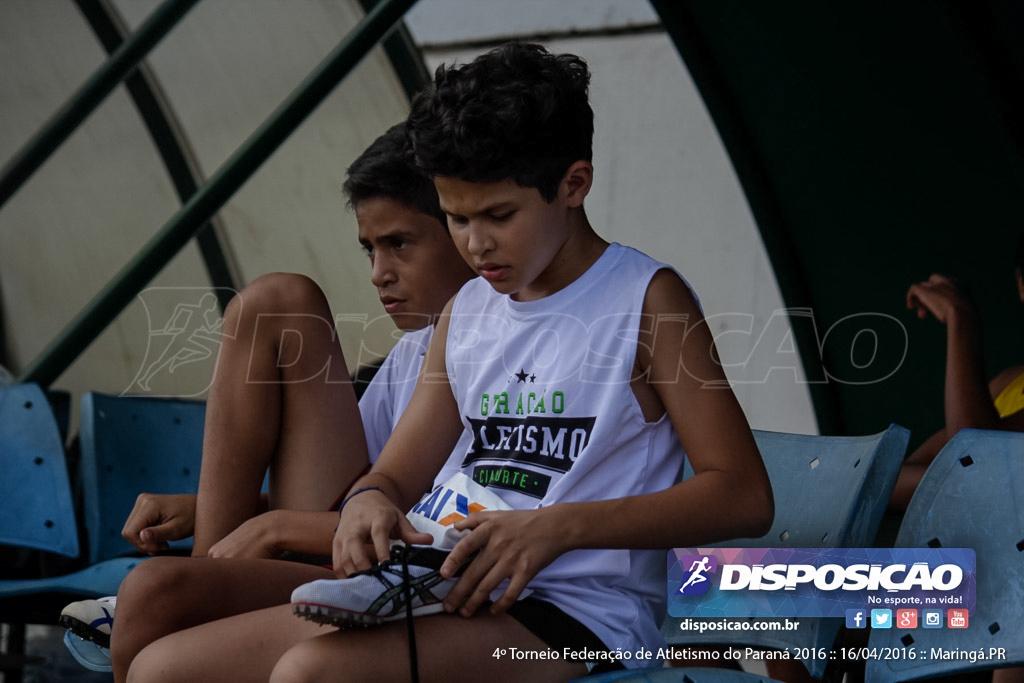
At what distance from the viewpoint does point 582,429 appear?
1.42 m

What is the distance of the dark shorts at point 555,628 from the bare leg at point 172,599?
297 mm

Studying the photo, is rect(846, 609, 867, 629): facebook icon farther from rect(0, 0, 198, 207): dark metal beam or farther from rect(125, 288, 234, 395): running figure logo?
rect(125, 288, 234, 395): running figure logo

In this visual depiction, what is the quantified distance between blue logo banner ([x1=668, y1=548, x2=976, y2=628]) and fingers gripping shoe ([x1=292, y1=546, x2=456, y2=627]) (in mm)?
372

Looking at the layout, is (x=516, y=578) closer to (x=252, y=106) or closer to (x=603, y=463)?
(x=603, y=463)

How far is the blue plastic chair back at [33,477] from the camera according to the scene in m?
2.90

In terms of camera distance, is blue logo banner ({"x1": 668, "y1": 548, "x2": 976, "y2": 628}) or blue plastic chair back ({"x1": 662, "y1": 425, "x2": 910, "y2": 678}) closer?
blue logo banner ({"x1": 668, "y1": 548, "x2": 976, "y2": 628})

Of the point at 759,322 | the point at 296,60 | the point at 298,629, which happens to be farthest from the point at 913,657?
the point at 296,60

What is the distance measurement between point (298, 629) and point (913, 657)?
0.79 m

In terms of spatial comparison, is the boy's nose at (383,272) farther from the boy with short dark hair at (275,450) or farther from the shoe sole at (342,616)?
the shoe sole at (342,616)

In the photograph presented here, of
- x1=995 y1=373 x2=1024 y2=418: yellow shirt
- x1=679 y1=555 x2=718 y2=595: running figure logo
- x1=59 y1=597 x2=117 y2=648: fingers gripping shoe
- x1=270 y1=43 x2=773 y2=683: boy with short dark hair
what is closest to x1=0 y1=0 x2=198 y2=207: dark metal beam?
x1=270 y1=43 x2=773 y2=683: boy with short dark hair

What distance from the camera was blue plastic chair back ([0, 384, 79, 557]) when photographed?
114 inches

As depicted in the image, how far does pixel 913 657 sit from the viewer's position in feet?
4.62

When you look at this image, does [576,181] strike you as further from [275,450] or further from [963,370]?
[963,370]

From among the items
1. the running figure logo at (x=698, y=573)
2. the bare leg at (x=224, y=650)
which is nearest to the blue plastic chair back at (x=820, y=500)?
the running figure logo at (x=698, y=573)
